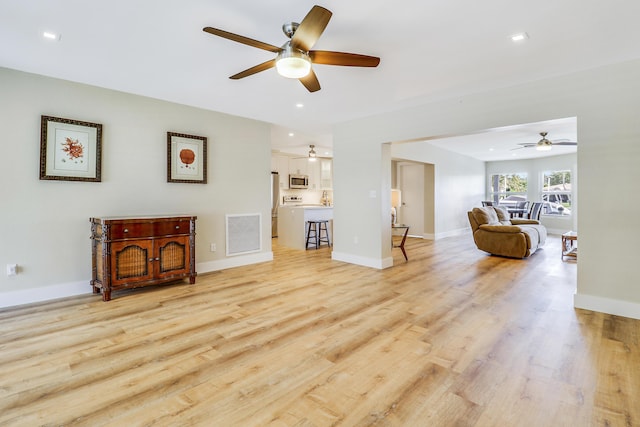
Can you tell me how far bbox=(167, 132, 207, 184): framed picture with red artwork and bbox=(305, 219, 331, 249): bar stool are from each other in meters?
2.80

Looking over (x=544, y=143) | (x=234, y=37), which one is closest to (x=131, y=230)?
(x=234, y=37)

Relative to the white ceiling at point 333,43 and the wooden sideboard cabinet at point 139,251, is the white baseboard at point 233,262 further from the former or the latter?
the white ceiling at point 333,43

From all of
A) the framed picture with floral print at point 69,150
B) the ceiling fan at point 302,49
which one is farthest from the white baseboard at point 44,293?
the ceiling fan at point 302,49

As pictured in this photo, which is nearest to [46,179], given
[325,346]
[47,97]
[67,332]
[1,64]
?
[47,97]

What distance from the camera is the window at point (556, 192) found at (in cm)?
928

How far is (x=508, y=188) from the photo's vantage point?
34.7ft

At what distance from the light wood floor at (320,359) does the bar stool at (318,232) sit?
3.10 metres

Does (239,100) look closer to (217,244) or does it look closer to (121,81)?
(121,81)

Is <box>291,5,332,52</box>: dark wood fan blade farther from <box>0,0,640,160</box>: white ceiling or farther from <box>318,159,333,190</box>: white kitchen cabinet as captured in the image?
<box>318,159,333,190</box>: white kitchen cabinet

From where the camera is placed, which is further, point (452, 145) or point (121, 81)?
point (452, 145)

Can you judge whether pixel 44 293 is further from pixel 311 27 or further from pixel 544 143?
pixel 544 143

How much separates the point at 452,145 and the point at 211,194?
6360 millimetres

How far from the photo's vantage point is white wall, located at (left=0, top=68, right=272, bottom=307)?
3.17 meters

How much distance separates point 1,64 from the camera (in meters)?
3.02
